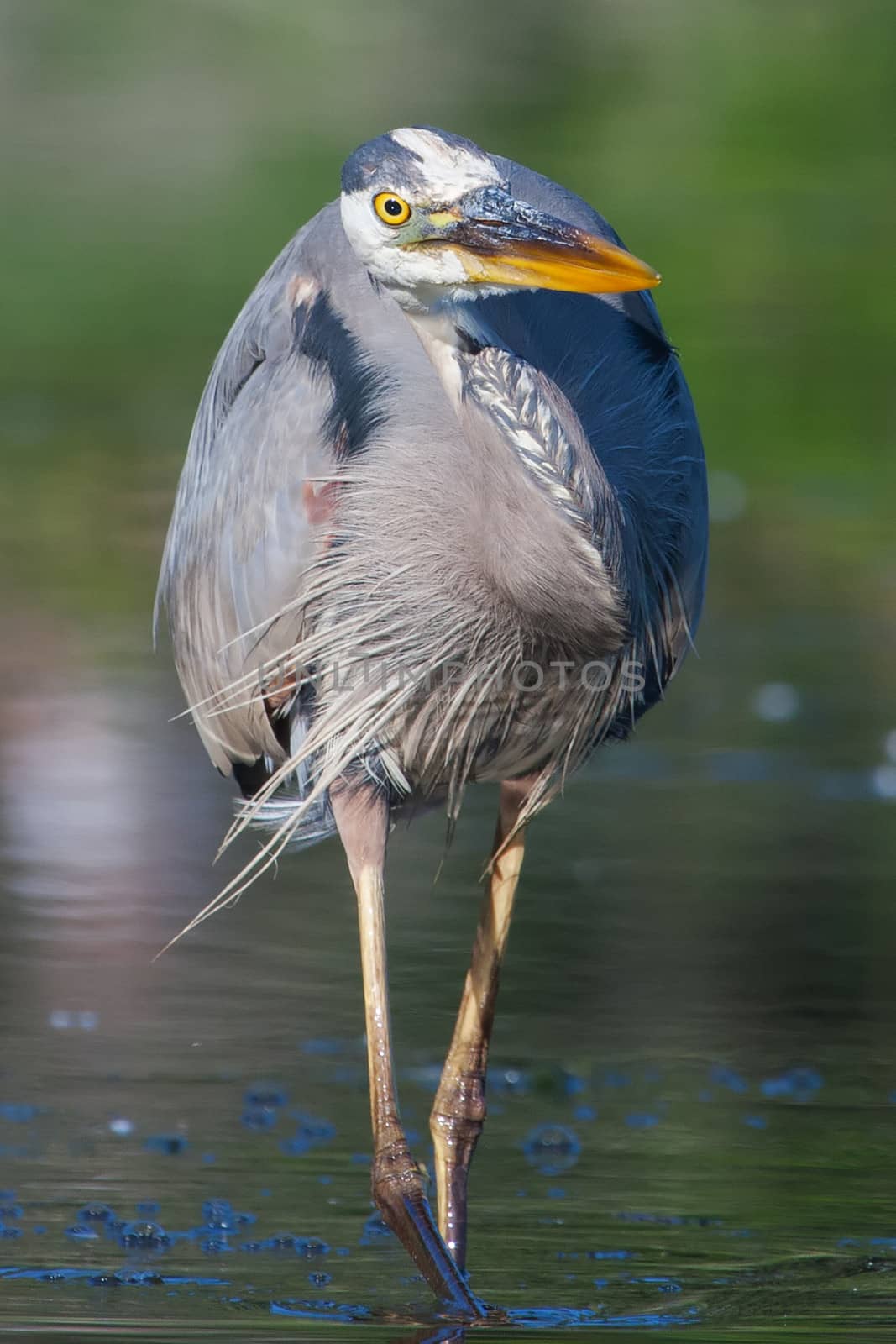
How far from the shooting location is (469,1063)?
204 inches

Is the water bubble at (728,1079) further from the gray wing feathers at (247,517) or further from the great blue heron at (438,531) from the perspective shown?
the gray wing feathers at (247,517)

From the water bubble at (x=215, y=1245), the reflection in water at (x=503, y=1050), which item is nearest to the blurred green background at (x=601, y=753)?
the reflection in water at (x=503, y=1050)

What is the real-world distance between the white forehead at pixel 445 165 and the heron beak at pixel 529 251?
5cm

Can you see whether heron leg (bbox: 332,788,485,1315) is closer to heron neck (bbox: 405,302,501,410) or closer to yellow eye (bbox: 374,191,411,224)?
heron neck (bbox: 405,302,501,410)

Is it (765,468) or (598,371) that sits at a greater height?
(765,468)

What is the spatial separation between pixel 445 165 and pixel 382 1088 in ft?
5.81

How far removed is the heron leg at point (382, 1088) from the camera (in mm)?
4500

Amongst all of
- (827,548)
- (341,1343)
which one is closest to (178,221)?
(827,548)

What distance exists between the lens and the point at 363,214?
14.2 feet

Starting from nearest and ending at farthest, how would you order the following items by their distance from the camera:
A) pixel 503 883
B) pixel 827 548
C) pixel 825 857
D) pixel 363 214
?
pixel 363 214, pixel 503 883, pixel 825 857, pixel 827 548

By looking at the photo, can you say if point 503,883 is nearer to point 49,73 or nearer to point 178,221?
point 178,221

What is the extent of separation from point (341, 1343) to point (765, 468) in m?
8.88

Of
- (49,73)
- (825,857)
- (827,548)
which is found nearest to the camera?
(825,857)

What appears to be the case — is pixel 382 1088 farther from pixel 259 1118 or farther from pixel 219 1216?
pixel 259 1118
